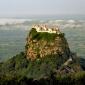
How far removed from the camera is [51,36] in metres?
122

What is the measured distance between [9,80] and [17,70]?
22951 millimetres

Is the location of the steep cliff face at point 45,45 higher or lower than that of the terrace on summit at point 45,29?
lower

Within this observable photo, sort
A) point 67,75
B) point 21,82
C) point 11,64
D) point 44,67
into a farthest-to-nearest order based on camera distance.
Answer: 1. point 11,64
2. point 44,67
3. point 67,75
4. point 21,82

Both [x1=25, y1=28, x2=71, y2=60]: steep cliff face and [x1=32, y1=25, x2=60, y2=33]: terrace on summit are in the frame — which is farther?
[x1=32, y1=25, x2=60, y2=33]: terrace on summit

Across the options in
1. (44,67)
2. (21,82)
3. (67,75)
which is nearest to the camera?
(21,82)

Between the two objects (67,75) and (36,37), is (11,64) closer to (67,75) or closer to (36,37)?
(36,37)

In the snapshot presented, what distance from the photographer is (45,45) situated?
4783 inches

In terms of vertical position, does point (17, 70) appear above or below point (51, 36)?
below

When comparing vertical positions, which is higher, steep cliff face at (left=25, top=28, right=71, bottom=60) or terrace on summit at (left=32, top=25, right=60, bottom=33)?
terrace on summit at (left=32, top=25, right=60, bottom=33)

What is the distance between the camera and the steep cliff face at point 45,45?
397ft

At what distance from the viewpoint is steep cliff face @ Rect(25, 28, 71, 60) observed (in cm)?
12094

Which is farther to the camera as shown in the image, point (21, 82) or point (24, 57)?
point (24, 57)

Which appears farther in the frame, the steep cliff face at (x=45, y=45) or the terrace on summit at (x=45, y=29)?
the terrace on summit at (x=45, y=29)

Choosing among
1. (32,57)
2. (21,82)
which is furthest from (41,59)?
(21,82)
